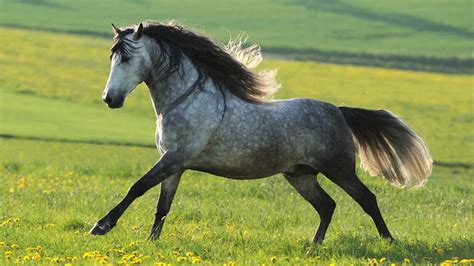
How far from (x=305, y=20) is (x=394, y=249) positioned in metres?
63.1

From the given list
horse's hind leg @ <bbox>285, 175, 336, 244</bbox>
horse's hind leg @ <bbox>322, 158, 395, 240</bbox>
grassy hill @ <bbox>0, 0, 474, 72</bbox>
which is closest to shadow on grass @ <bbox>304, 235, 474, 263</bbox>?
horse's hind leg @ <bbox>322, 158, 395, 240</bbox>

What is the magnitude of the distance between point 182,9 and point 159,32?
204ft

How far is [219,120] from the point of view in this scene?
1020cm

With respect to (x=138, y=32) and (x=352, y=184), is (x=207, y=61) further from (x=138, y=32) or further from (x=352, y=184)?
(x=352, y=184)

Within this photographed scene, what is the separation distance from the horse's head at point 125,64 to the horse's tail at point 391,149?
2440 mm

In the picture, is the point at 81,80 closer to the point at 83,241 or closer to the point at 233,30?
the point at 233,30

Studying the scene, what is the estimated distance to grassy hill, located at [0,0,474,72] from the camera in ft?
196

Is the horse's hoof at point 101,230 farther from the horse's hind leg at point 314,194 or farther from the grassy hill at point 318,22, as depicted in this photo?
the grassy hill at point 318,22

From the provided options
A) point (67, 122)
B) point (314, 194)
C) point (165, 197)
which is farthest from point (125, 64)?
point (67, 122)

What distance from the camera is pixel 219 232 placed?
1091 centimetres

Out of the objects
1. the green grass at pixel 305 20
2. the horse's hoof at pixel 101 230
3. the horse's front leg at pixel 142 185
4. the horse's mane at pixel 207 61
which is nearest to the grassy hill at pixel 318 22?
the green grass at pixel 305 20

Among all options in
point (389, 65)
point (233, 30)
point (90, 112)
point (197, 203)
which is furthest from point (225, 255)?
point (233, 30)

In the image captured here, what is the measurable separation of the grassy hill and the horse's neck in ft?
152

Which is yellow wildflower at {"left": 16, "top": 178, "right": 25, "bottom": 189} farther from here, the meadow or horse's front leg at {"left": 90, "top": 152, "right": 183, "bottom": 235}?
horse's front leg at {"left": 90, "top": 152, "right": 183, "bottom": 235}
